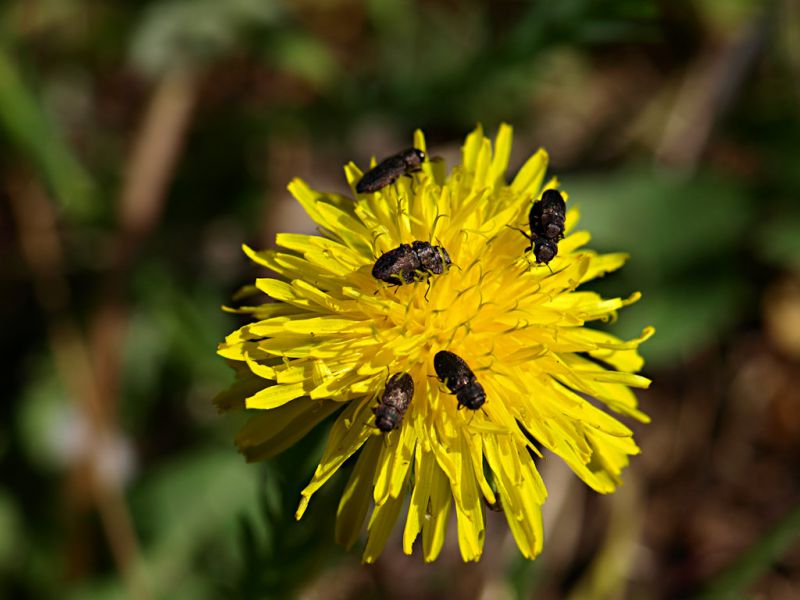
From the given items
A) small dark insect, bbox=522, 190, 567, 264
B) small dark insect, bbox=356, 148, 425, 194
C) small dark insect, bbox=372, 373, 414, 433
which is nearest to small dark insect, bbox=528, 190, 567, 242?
small dark insect, bbox=522, 190, 567, 264

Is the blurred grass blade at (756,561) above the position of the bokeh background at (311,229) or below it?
below

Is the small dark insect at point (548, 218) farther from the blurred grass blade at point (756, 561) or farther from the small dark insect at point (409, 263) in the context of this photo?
the blurred grass blade at point (756, 561)

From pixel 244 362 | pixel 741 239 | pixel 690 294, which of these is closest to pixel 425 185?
pixel 244 362

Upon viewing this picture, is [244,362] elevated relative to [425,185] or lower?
lower

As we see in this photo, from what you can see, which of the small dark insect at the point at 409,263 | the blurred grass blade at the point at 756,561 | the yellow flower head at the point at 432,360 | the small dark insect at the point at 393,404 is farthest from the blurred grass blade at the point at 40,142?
the blurred grass blade at the point at 756,561

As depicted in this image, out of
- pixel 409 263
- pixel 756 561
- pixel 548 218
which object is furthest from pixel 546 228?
pixel 756 561

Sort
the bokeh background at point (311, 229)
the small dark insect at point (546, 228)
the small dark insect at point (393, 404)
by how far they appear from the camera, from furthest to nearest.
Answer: the bokeh background at point (311, 229)
the small dark insect at point (546, 228)
the small dark insect at point (393, 404)

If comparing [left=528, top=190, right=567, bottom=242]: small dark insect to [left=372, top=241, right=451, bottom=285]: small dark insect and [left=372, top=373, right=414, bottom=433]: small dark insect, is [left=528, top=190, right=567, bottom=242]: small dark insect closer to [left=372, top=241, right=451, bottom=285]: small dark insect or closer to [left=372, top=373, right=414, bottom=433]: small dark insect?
[left=372, top=241, right=451, bottom=285]: small dark insect

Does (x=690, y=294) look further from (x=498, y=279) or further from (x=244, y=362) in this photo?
(x=244, y=362)
